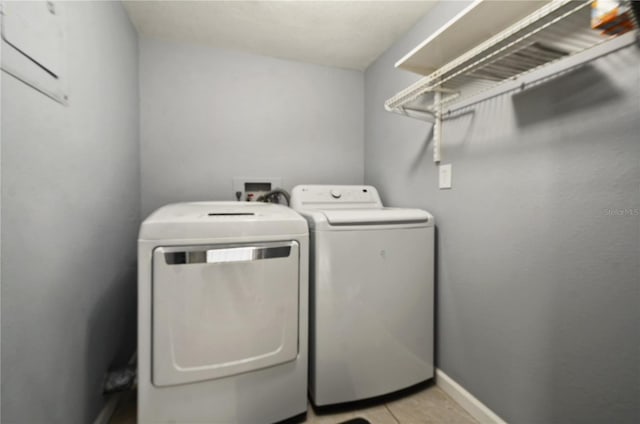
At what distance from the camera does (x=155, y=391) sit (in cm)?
92

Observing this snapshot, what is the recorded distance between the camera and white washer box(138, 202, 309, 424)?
910 millimetres

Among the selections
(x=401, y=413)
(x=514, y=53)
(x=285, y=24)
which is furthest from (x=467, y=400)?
(x=285, y=24)

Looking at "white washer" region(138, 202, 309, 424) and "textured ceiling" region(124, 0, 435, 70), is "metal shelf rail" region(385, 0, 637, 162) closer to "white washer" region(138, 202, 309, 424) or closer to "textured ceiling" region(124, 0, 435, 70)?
"textured ceiling" region(124, 0, 435, 70)

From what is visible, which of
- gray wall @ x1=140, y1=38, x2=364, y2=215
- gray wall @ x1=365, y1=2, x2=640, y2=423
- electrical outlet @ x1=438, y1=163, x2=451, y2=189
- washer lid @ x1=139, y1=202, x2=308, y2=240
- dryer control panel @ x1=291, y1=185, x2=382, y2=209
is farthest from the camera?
gray wall @ x1=140, y1=38, x2=364, y2=215

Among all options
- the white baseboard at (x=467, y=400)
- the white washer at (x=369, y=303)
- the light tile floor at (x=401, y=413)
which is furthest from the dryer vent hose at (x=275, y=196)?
the white baseboard at (x=467, y=400)

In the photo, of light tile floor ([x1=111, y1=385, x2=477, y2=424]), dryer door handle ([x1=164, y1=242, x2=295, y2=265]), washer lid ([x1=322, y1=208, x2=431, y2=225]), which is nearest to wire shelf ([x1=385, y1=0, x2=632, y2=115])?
washer lid ([x1=322, y1=208, x2=431, y2=225])

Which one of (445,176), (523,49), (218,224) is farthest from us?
(445,176)

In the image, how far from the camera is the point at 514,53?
88 centimetres

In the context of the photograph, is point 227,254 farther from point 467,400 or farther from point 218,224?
point 467,400

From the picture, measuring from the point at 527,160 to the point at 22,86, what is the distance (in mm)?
1682

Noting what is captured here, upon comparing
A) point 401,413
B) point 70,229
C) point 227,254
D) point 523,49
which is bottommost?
point 401,413

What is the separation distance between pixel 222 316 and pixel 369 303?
2.21 ft

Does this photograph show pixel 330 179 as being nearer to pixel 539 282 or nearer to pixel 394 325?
pixel 394 325

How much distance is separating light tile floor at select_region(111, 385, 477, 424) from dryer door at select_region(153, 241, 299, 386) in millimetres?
406
